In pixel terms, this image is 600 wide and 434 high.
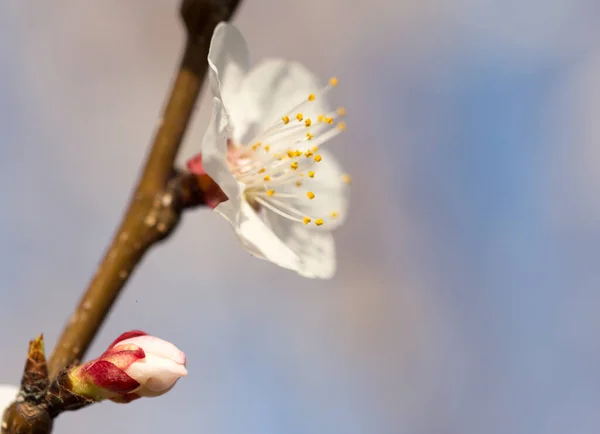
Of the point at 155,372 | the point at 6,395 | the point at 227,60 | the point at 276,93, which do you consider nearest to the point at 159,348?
the point at 155,372

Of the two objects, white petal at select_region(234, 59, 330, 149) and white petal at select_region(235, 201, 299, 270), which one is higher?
white petal at select_region(234, 59, 330, 149)

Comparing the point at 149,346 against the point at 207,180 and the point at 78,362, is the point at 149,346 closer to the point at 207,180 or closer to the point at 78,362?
the point at 78,362

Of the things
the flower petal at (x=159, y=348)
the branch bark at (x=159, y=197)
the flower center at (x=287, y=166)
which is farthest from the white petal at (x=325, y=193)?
the flower petal at (x=159, y=348)

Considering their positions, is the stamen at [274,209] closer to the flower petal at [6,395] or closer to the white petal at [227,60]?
the white petal at [227,60]

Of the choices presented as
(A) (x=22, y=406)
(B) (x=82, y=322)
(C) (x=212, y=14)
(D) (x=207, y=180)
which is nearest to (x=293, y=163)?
(D) (x=207, y=180)

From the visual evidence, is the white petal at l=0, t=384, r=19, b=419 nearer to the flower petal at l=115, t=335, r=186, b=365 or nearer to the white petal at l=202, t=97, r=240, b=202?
the flower petal at l=115, t=335, r=186, b=365

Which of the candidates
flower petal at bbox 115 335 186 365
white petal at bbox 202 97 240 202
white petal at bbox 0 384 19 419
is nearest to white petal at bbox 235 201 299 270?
white petal at bbox 202 97 240 202
